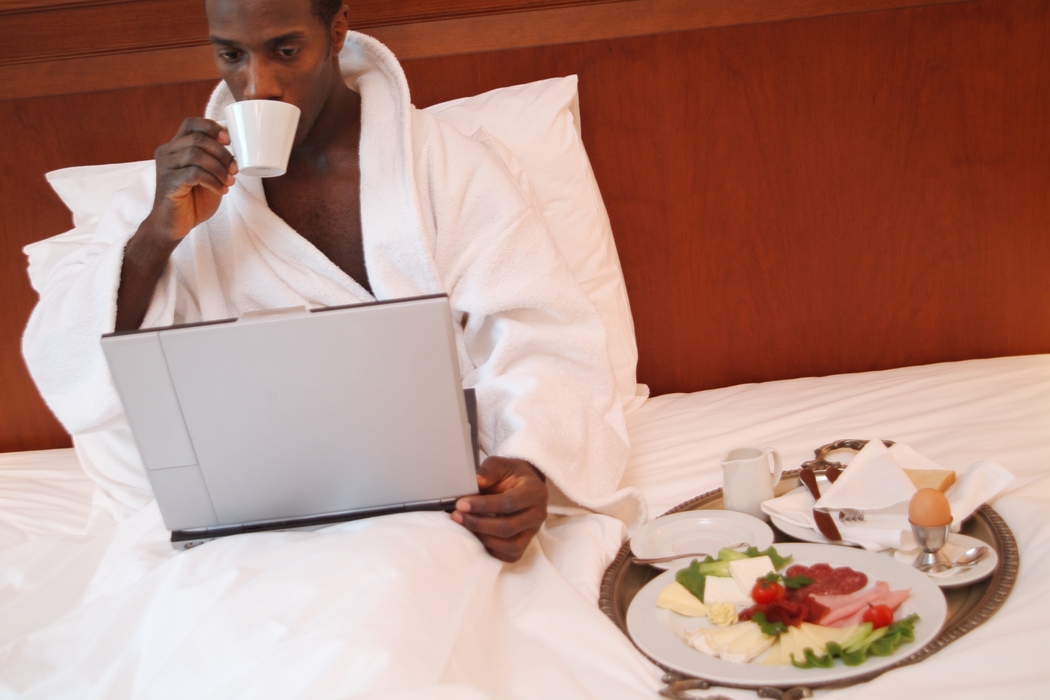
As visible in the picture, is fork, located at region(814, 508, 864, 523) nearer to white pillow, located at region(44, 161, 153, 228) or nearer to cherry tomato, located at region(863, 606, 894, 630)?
cherry tomato, located at region(863, 606, 894, 630)

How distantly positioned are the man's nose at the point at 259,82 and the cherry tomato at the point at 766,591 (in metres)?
0.87

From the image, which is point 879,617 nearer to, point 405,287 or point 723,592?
point 723,592

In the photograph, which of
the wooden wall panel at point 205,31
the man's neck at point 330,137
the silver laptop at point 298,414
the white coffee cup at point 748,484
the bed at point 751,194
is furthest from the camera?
the wooden wall panel at point 205,31

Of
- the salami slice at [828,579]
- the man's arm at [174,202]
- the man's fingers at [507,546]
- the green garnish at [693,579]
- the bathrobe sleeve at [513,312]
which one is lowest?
the green garnish at [693,579]

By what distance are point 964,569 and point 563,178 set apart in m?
0.94

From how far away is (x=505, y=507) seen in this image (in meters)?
0.95

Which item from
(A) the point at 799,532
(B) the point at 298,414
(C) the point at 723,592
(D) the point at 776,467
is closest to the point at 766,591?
(C) the point at 723,592

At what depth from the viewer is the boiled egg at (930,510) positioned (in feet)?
2.90

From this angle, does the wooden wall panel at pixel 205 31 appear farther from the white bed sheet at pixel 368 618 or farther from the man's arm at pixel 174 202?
the white bed sheet at pixel 368 618

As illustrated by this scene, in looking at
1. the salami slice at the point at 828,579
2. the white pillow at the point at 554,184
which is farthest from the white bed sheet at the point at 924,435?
the white pillow at the point at 554,184

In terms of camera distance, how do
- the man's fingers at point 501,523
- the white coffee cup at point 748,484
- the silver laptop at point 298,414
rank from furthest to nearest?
the white coffee cup at point 748,484 < the man's fingers at point 501,523 < the silver laptop at point 298,414

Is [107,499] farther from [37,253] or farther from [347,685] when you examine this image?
[347,685]

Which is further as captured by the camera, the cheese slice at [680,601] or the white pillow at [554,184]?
the white pillow at [554,184]

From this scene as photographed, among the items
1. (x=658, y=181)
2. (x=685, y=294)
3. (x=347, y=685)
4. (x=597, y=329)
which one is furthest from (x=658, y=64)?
(x=347, y=685)
